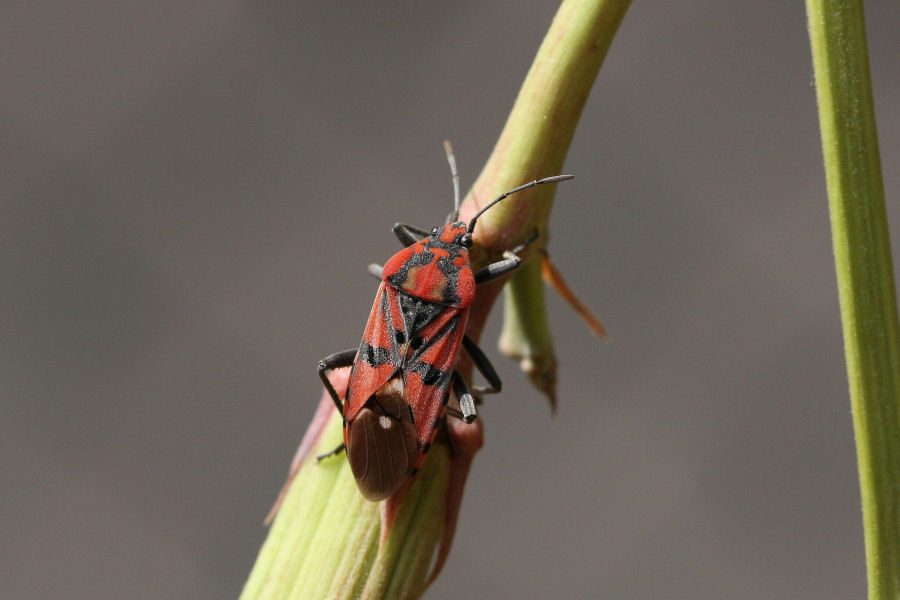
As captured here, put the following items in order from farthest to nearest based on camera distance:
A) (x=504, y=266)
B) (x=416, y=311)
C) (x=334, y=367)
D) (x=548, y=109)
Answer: (x=416, y=311) < (x=334, y=367) < (x=504, y=266) < (x=548, y=109)

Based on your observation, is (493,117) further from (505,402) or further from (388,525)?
Result: (388,525)

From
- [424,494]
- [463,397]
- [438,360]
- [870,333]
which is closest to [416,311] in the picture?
[438,360]

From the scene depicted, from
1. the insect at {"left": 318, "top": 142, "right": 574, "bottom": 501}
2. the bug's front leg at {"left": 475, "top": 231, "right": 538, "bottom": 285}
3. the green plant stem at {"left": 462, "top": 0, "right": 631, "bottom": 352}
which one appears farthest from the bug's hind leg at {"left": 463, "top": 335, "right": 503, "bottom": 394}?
the green plant stem at {"left": 462, "top": 0, "right": 631, "bottom": 352}

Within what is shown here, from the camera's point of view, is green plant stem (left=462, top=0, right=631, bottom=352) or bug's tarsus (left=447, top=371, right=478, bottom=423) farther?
bug's tarsus (left=447, top=371, right=478, bottom=423)

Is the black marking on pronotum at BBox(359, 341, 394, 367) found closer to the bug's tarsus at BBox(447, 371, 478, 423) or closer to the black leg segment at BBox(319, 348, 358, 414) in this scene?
the black leg segment at BBox(319, 348, 358, 414)

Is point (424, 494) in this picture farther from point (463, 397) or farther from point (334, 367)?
point (334, 367)

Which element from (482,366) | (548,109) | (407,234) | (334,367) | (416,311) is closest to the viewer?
(548,109)

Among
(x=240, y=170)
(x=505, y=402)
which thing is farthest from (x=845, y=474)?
(x=240, y=170)
